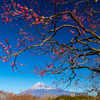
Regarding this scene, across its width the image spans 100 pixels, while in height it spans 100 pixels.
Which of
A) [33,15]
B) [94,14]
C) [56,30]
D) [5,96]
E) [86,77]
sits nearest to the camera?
[33,15]

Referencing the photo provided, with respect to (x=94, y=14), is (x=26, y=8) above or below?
below

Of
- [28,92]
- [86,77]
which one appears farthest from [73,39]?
[28,92]

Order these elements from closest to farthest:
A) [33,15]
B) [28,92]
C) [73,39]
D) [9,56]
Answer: [9,56]
[33,15]
[73,39]
[28,92]

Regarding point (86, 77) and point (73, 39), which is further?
point (86, 77)

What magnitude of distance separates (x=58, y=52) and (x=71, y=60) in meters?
0.88

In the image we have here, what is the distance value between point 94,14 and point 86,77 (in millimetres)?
5148

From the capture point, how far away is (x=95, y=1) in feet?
16.5

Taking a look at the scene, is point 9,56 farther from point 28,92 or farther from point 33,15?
point 28,92

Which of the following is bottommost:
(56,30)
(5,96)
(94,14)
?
(5,96)

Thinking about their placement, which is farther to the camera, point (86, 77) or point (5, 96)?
point (5, 96)

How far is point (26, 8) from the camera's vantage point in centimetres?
390

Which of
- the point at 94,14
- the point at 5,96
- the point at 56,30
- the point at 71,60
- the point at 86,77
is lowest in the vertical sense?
the point at 5,96

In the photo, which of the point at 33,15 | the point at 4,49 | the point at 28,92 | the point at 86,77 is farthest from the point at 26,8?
the point at 28,92

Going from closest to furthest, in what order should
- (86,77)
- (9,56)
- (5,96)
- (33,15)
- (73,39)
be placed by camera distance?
(9,56)
(33,15)
(73,39)
(86,77)
(5,96)
